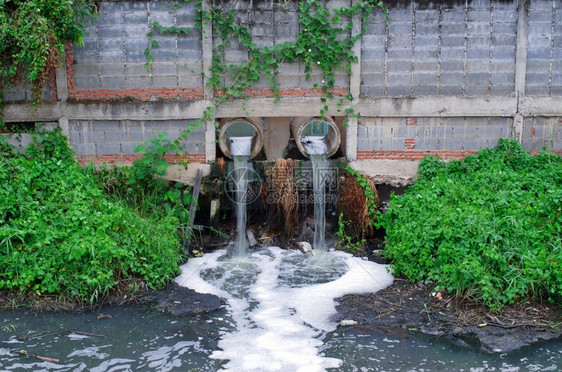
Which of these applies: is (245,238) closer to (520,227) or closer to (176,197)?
(176,197)

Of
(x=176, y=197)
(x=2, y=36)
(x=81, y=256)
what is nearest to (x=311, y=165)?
(x=176, y=197)

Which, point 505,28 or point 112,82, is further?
point 112,82

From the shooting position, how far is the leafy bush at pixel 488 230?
18.9 ft

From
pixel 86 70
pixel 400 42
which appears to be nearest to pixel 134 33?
pixel 86 70

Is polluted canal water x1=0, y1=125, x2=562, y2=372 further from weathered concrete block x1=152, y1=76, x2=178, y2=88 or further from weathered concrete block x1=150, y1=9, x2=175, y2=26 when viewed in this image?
weathered concrete block x1=150, y1=9, x2=175, y2=26

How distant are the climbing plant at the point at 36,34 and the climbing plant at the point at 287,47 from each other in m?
1.15

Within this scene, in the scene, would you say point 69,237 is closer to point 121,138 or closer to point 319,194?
point 121,138

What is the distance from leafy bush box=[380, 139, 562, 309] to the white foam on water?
2.48 ft

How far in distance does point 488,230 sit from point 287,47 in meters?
4.02

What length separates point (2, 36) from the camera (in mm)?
6676

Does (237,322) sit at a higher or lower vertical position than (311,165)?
lower

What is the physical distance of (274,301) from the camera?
6414mm

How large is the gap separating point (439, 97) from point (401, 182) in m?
1.50

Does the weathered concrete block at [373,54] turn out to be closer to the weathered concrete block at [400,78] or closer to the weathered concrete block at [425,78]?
the weathered concrete block at [400,78]
